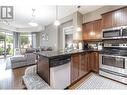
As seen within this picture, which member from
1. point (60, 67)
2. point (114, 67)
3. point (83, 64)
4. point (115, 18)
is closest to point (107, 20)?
point (115, 18)

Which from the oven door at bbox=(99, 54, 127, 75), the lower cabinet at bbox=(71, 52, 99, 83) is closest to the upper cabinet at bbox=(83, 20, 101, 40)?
the lower cabinet at bbox=(71, 52, 99, 83)

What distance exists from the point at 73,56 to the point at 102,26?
179 centimetres

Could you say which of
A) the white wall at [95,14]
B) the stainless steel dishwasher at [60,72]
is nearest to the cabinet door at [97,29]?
the white wall at [95,14]

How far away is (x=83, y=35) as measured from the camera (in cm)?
444

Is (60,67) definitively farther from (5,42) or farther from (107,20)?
(107,20)

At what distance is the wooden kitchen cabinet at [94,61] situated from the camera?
3.51 meters

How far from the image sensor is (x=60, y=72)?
2.14m

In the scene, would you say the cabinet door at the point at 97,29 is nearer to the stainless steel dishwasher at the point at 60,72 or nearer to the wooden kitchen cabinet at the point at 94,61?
the wooden kitchen cabinet at the point at 94,61

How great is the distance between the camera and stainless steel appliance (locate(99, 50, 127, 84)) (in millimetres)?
2682

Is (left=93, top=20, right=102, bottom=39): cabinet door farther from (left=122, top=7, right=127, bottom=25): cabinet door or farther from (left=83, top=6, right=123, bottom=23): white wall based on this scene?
(left=122, top=7, right=127, bottom=25): cabinet door

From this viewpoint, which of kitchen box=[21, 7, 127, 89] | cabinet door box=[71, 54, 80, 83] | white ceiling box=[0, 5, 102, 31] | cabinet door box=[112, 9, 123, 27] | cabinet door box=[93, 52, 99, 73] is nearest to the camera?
kitchen box=[21, 7, 127, 89]

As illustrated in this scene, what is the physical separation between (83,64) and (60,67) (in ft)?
4.32

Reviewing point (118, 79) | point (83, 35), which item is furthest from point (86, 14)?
point (118, 79)

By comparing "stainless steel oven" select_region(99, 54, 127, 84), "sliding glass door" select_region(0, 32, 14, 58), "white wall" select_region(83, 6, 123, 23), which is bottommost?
"stainless steel oven" select_region(99, 54, 127, 84)
